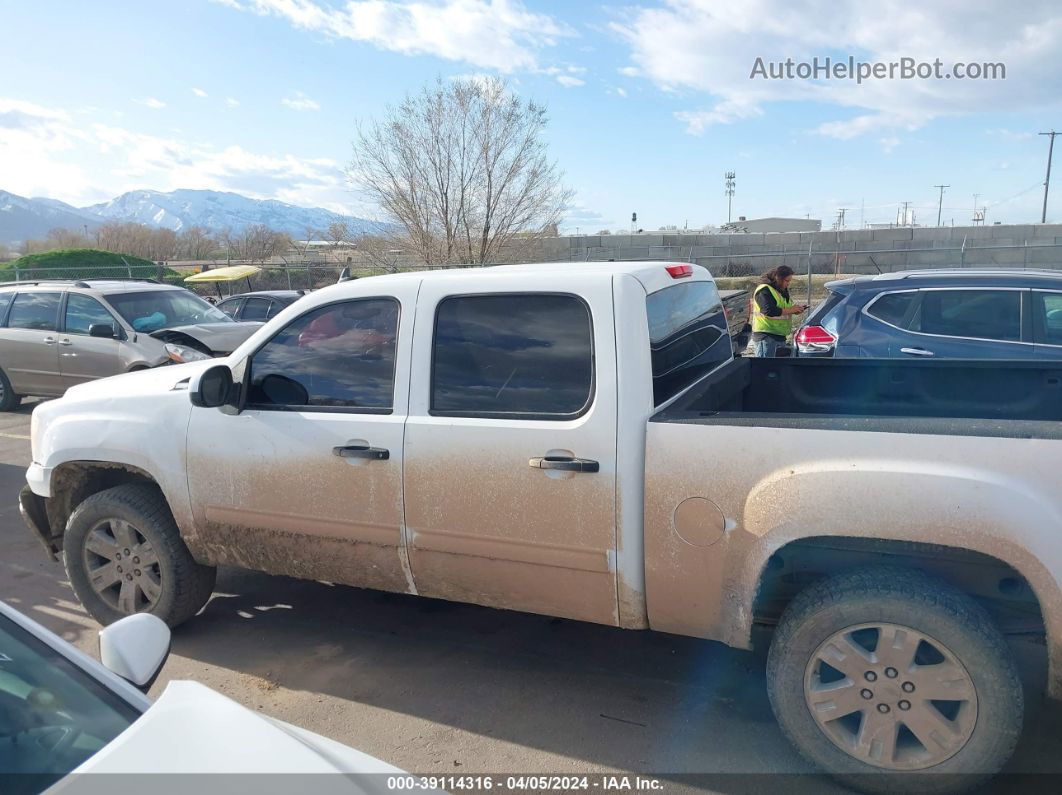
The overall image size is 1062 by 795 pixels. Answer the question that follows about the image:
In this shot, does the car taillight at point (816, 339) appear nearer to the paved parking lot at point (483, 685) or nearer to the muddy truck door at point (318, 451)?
the paved parking lot at point (483, 685)

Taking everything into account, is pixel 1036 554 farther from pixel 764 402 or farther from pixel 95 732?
pixel 95 732

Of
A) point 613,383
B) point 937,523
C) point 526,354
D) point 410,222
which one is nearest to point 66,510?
point 526,354

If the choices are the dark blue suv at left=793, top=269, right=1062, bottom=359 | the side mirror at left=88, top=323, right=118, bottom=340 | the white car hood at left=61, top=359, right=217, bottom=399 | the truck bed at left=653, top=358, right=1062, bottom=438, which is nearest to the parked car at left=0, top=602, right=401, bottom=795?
the white car hood at left=61, top=359, right=217, bottom=399

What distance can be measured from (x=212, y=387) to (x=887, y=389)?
348cm

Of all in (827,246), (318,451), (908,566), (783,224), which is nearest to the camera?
(908,566)

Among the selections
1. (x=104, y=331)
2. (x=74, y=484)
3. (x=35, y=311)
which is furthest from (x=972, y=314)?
(x=35, y=311)

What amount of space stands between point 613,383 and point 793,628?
1097mm

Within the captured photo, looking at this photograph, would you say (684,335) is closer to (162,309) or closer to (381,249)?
(162,309)

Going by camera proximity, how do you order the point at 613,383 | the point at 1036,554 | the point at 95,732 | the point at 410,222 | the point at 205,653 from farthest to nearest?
the point at 410,222 → the point at 205,653 → the point at 613,383 → the point at 1036,554 → the point at 95,732

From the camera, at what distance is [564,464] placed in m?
3.04

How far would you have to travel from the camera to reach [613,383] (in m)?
3.03

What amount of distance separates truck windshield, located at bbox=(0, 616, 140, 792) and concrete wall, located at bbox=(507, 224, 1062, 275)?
23.5m

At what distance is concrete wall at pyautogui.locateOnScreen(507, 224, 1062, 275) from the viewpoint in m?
26.1

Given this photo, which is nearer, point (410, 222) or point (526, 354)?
point (526, 354)
